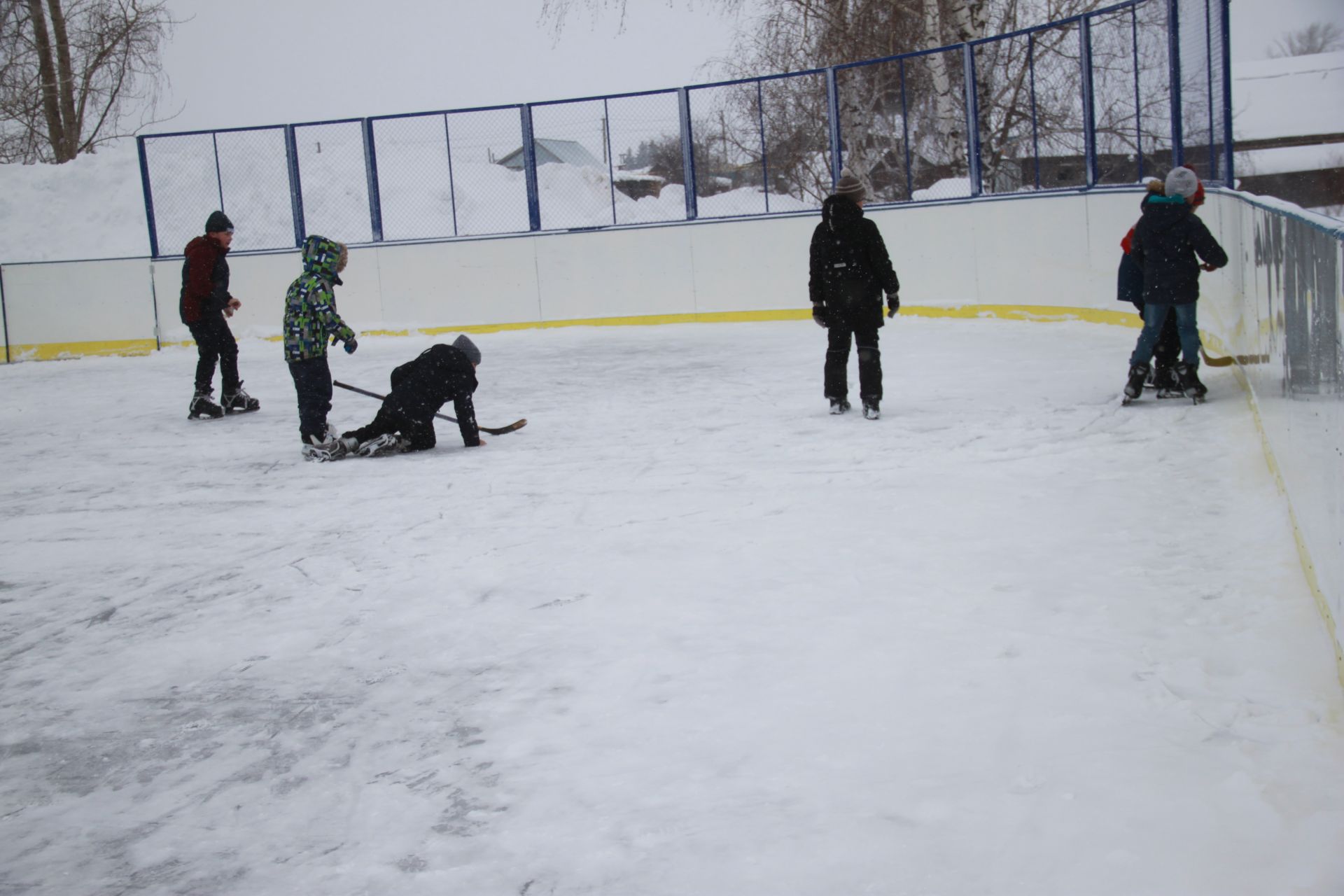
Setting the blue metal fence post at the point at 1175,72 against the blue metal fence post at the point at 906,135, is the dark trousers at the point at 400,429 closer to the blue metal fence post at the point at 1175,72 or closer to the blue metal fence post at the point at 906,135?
the blue metal fence post at the point at 1175,72

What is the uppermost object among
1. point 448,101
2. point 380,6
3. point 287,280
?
point 380,6

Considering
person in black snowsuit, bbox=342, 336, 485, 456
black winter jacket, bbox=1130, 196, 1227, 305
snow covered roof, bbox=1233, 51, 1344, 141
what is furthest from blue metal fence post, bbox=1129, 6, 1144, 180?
person in black snowsuit, bbox=342, 336, 485, 456

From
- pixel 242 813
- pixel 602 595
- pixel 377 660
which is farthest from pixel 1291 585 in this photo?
pixel 242 813

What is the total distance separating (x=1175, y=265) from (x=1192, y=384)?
0.65m

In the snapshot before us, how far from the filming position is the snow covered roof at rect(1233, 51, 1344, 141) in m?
10.9

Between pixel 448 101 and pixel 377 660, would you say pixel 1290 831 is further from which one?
pixel 448 101

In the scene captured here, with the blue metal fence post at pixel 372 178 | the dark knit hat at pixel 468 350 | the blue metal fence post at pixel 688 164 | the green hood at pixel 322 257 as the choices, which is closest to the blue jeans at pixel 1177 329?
the dark knit hat at pixel 468 350

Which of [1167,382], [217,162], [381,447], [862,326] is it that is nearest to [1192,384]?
[1167,382]

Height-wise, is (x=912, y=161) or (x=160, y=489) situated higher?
(x=912, y=161)

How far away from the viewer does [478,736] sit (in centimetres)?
319

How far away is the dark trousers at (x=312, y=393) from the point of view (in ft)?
24.1

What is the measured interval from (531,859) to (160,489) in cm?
489

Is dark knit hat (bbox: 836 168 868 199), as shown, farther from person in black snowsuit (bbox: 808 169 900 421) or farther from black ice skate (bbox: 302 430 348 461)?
black ice skate (bbox: 302 430 348 461)

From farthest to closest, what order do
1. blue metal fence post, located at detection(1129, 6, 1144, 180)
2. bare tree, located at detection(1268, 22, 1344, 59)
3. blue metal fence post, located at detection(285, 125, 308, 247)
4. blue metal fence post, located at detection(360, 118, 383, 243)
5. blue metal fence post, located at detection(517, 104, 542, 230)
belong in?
blue metal fence post, located at detection(285, 125, 308, 247) → blue metal fence post, located at detection(360, 118, 383, 243) → blue metal fence post, located at detection(517, 104, 542, 230) → blue metal fence post, located at detection(1129, 6, 1144, 180) → bare tree, located at detection(1268, 22, 1344, 59)
